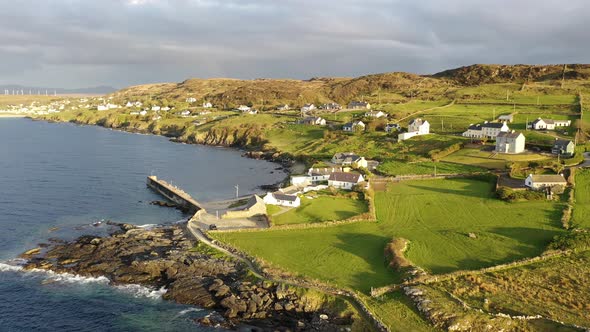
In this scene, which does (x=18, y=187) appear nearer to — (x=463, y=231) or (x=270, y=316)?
(x=270, y=316)

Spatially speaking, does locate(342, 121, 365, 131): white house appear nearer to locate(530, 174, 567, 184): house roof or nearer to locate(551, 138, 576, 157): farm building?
locate(551, 138, 576, 157): farm building

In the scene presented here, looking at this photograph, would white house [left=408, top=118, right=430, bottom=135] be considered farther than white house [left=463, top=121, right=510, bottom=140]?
Yes

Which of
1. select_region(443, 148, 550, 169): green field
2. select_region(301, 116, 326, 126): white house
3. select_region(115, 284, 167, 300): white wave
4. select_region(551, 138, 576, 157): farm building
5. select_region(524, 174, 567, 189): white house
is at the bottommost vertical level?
select_region(115, 284, 167, 300): white wave

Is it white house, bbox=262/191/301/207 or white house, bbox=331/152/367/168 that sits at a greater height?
white house, bbox=331/152/367/168

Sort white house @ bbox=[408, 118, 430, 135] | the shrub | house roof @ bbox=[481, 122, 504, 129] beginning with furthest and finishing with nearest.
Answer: white house @ bbox=[408, 118, 430, 135] < house roof @ bbox=[481, 122, 504, 129] < the shrub

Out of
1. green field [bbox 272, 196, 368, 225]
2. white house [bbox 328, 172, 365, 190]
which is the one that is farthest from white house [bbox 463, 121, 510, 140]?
green field [bbox 272, 196, 368, 225]

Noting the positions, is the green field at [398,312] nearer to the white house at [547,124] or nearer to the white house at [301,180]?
the white house at [301,180]

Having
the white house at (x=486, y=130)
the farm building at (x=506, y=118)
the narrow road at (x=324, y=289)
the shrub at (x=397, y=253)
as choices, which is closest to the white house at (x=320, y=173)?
the narrow road at (x=324, y=289)

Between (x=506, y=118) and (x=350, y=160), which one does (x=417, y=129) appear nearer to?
(x=506, y=118)
